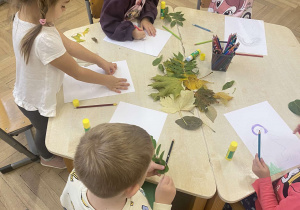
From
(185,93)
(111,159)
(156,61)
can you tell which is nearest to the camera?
(111,159)

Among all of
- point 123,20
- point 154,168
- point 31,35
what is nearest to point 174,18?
point 123,20

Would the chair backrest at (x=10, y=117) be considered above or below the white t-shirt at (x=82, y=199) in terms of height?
below

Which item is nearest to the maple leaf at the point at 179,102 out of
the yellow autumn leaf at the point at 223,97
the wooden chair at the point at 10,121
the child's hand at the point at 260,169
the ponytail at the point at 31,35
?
the yellow autumn leaf at the point at 223,97

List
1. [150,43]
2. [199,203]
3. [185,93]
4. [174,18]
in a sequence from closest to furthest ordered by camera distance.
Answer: [199,203] → [185,93] → [150,43] → [174,18]

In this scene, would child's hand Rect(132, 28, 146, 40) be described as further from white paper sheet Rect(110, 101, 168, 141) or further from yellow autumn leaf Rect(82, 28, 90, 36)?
white paper sheet Rect(110, 101, 168, 141)

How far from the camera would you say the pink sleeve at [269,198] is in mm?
823

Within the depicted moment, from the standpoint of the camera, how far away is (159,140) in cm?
95

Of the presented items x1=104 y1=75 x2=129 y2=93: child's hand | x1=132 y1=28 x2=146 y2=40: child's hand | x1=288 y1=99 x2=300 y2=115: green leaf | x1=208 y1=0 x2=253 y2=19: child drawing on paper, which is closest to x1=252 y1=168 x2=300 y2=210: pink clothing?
x1=288 y1=99 x2=300 y2=115: green leaf

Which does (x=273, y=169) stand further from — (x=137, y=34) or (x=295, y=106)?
(x=137, y=34)

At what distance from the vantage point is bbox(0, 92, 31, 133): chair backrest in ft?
4.23

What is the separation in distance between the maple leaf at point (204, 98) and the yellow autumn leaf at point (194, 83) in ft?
0.09

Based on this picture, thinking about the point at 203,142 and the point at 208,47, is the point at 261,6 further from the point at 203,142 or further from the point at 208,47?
the point at 203,142

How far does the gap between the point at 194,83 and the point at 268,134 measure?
1.22 feet

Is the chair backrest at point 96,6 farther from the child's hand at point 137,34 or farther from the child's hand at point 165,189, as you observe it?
the child's hand at point 165,189
